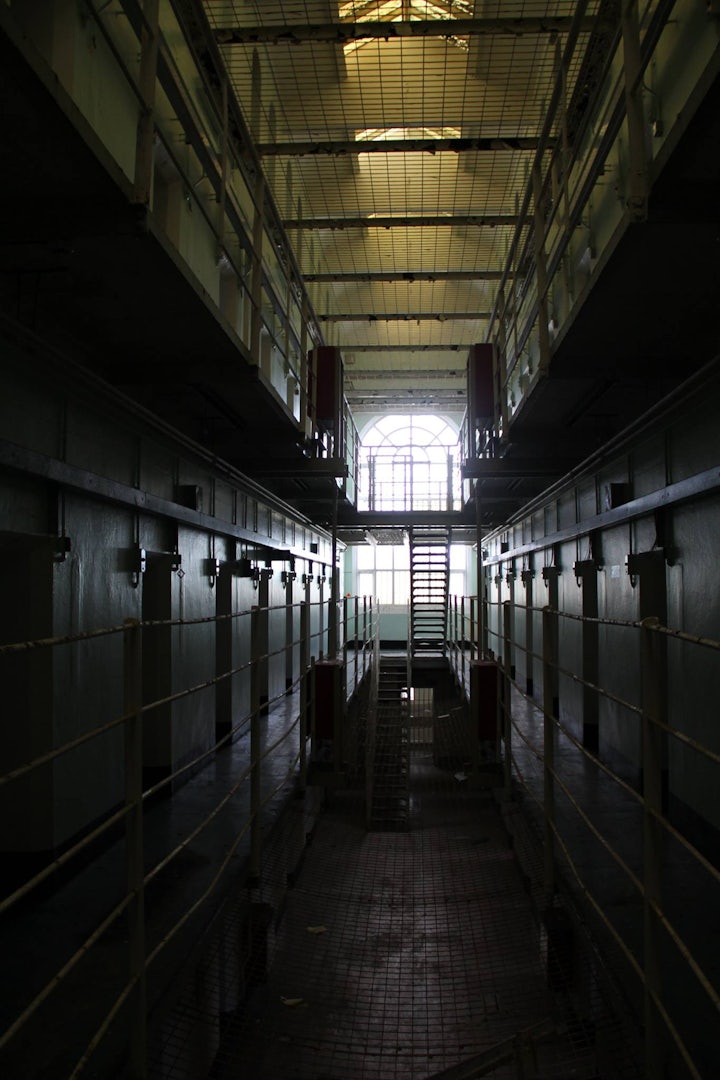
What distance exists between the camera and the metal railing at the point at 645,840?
6.46 feet

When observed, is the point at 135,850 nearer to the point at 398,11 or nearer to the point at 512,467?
the point at 512,467

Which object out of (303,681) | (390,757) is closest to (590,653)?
(390,757)

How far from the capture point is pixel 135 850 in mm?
2049

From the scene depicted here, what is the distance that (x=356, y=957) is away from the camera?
320 cm

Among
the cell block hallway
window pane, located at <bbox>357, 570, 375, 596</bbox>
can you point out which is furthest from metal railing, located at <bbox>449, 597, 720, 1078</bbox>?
window pane, located at <bbox>357, 570, 375, 596</bbox>

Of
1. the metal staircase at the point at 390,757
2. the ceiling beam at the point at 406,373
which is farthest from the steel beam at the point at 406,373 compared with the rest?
the metal staircase at the point at 390,757

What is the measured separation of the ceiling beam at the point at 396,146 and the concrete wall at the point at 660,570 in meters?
3.10

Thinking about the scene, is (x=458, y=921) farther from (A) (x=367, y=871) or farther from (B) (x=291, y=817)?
(B) (x=291, y=817)

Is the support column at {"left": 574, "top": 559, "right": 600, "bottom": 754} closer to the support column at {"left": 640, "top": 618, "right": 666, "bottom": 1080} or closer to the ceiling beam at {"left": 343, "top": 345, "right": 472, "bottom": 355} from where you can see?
the support column at {"left": 640, "top": 618, "right": 666, "bottom": 1080}

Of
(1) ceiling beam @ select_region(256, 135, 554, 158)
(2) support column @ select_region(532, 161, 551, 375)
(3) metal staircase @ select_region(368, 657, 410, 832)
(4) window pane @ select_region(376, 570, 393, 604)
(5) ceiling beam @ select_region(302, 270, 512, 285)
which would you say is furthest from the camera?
(4) window pane @ select_region(376, 570, 393, 604)

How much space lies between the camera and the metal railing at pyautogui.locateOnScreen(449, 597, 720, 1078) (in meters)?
1.97

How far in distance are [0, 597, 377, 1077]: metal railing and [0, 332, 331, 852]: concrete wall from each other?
0.20 ft

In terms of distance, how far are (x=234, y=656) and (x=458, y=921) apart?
470 centimetres

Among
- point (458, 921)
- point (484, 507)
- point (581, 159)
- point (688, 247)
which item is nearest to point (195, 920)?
point (458, 921)
